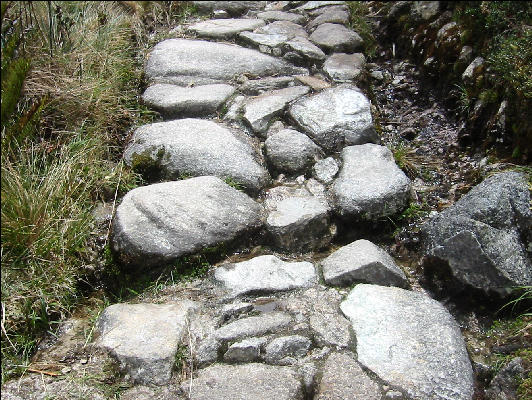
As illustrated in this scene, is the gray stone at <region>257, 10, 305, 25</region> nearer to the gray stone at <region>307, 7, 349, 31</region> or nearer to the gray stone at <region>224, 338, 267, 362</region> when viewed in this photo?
the gray stone at <region>307, 7, 349, 31</region>

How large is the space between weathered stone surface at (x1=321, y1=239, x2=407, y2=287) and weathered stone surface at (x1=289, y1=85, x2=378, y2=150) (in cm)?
86

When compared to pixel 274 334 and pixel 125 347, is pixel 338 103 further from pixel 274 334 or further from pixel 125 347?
pixel 125 347

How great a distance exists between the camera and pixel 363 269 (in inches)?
89.2

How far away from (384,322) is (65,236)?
1354 mm

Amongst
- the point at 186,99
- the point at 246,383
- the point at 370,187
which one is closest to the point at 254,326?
the point at 246,383

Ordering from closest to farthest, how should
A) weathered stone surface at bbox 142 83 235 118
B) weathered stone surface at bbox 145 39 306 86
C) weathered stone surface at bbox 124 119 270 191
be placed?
1. weathered stone surface at bbox 124 119 270 191
2. weathered stone surface at bbox 142 83 235 118
3. weathered stone surface at bbox 145 39 306 86

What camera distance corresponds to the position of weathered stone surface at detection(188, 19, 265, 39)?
4094 mm

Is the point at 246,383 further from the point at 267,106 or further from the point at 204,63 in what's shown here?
the point at 204,63

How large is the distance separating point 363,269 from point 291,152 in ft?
2.93

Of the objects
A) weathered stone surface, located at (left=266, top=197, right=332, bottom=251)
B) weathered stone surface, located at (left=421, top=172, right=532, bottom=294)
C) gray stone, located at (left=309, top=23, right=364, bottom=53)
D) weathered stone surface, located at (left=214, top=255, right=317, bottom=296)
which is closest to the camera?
weathered stone surface, located at (left=421, top=172, right=532, bottom=294)

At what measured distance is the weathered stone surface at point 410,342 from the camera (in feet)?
6.01

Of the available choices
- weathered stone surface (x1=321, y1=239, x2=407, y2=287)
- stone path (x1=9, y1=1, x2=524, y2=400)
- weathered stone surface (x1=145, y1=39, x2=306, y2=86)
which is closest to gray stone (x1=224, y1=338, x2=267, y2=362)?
stone path (x1=9, y1=1, x2=524, y2=400)

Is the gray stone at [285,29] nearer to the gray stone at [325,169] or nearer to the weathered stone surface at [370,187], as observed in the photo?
the gray stone at [325,169]

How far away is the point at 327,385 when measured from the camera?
5.96 feet
